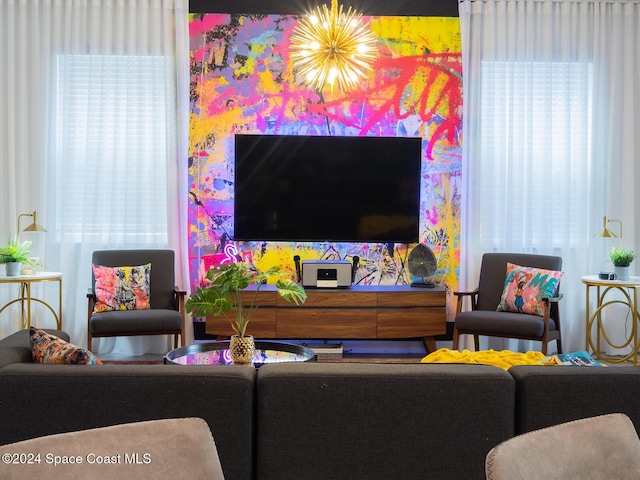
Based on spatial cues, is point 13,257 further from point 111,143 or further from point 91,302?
point 111,143

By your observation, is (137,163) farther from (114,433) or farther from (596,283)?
(114,433)

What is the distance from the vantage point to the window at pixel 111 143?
20.6ft

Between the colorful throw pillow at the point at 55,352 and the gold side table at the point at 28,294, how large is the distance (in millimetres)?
3020

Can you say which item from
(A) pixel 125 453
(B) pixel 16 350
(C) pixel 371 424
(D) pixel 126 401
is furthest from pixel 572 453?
(B) pixel 16 350

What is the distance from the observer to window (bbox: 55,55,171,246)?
6.27 metres

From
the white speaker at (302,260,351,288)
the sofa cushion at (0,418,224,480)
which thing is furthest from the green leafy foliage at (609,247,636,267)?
the sofa cushion at (0,418,224,480)

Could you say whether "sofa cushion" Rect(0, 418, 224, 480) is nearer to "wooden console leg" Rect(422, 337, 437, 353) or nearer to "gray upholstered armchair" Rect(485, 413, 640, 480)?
"gray upholstered armchair" Rect(485, 413, 640, 480)

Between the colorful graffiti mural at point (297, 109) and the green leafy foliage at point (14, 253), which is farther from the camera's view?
the colorful graffiti mural at point (297, 109)

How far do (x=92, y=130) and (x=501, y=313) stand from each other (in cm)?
364

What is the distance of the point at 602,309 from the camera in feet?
21.0

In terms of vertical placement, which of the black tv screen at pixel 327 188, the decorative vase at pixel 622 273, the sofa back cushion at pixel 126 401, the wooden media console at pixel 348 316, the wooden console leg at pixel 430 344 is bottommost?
the wooden console leg at pixel 430 344

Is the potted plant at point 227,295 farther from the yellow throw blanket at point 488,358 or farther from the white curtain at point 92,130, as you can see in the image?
the white curtain at point 92,130

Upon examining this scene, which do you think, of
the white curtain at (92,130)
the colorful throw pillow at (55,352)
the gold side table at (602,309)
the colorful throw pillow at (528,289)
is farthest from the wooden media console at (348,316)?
the colorful throw pillow at (55,352)

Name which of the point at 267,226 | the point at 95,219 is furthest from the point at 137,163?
the point at 267,226
